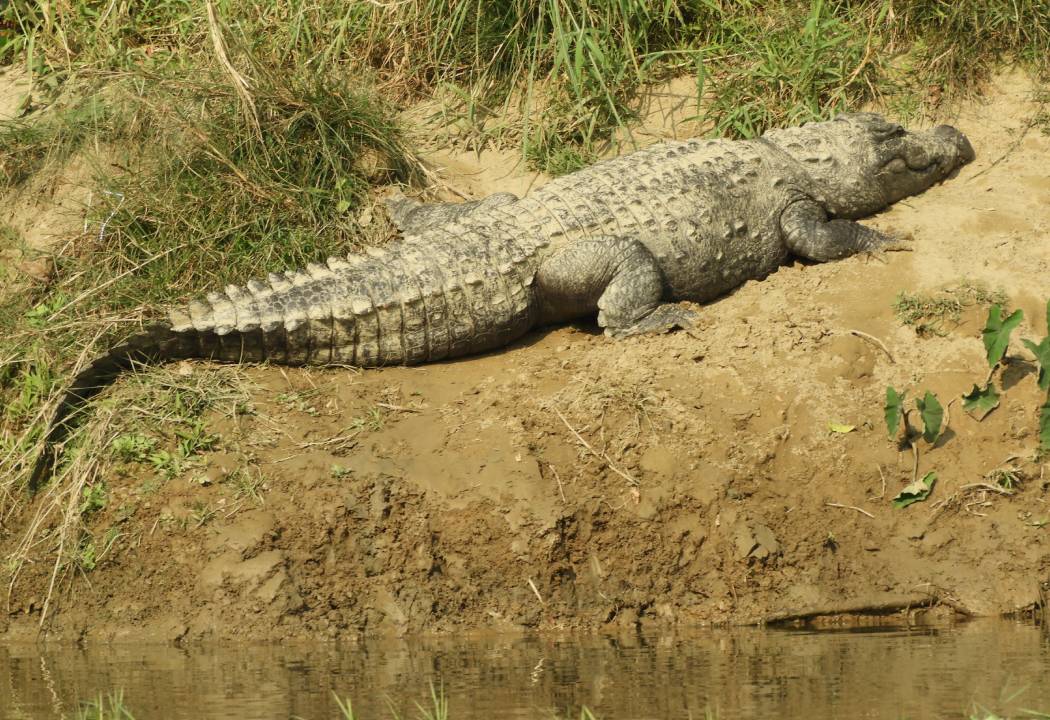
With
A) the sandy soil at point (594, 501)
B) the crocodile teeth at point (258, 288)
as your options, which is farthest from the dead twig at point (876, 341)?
the crocodile teeth at point (258, 288)

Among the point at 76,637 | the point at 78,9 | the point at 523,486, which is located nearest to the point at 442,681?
the point at 523,486

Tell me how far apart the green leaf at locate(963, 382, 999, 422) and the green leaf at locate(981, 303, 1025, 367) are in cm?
14

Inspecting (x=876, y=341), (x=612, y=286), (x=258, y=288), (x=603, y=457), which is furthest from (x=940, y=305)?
(x=258, y=288)

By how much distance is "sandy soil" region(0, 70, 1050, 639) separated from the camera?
538 cm

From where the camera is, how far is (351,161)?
7.42 metres

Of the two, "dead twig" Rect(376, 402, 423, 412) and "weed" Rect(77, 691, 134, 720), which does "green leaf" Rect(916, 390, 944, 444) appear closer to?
"dead twig" Rect(376, 402, 423, 412)

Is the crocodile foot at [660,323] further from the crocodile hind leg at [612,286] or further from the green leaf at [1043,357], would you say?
the green leaf at [1043,357]

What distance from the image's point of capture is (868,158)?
7398mm

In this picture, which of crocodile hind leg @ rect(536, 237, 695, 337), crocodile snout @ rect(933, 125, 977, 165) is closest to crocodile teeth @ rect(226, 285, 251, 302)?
A: crocodile hind leg @ rect(536, 237, 695, 337)

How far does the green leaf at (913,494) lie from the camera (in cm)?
565

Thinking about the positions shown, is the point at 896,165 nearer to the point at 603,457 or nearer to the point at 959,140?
the point at 959,140

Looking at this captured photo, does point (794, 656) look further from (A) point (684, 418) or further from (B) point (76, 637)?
(B) point (76, 637)

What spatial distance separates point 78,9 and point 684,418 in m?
4.81

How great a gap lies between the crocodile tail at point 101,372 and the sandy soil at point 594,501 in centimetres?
17
